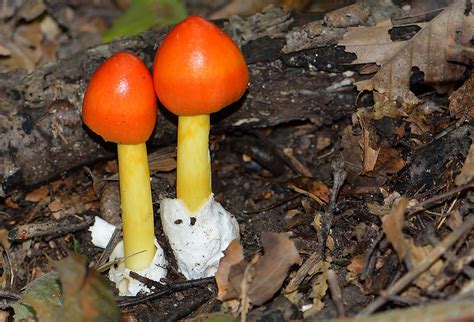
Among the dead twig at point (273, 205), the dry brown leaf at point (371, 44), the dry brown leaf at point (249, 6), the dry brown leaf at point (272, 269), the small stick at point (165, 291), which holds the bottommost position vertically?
the dead twig at point (273, 205)

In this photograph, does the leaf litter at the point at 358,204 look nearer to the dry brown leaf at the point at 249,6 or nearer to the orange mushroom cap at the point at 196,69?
the orange mushroom cap at the point at 196,69

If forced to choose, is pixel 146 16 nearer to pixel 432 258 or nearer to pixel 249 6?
pixel 249 6

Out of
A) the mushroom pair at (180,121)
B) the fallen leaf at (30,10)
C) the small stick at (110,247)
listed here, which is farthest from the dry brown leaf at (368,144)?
the fallen leaf at (30,10)

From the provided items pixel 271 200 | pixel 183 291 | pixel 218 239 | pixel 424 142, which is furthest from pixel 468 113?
pixel 183 291

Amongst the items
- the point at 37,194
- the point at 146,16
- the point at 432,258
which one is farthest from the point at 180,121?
the point at 146,16

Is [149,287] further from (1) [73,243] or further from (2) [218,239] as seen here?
(1) [73,243]

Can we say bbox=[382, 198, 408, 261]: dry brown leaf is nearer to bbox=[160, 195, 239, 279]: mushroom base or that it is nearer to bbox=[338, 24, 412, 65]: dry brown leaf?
bbox=[160, 195, 239, 279]: mushroom base

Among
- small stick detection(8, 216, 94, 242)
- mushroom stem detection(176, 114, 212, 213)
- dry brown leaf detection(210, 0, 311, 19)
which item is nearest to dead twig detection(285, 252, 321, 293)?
mushroom stem detection(176, 114, 212, 213)
